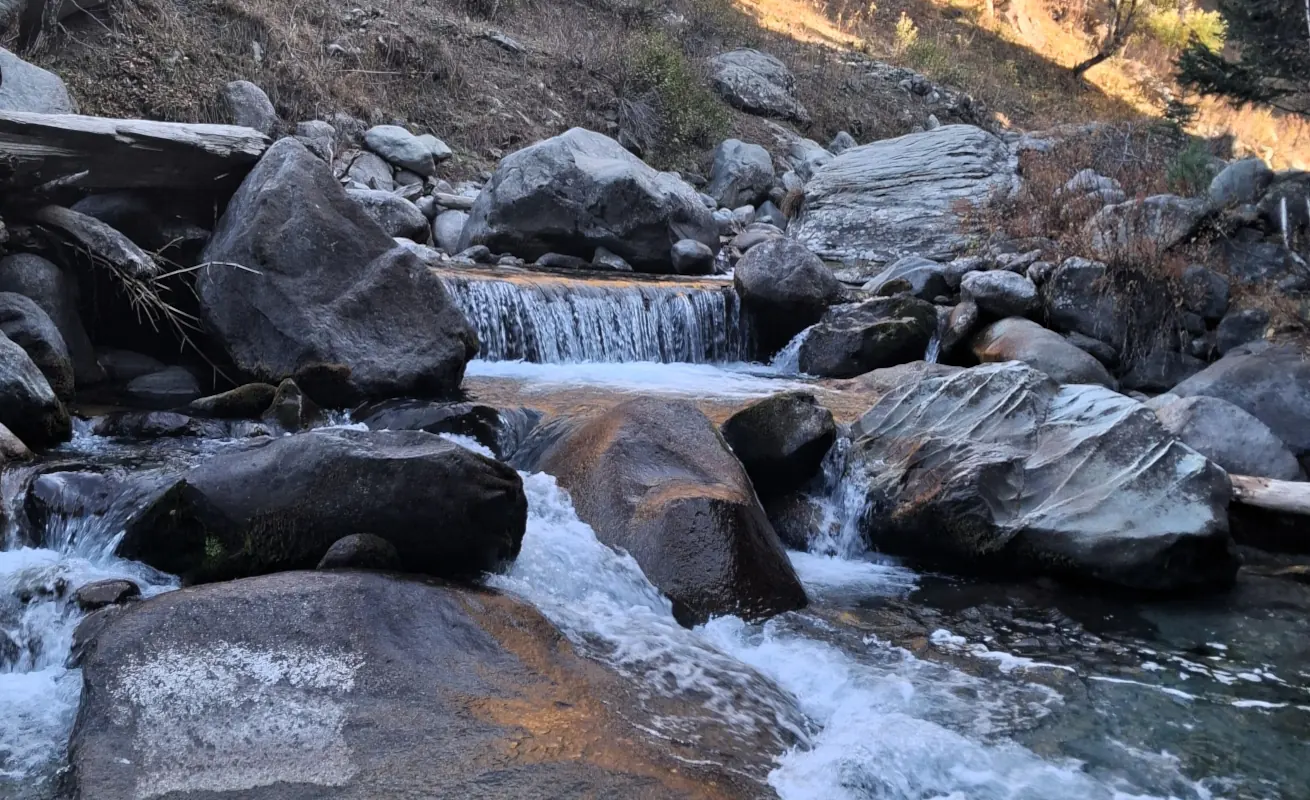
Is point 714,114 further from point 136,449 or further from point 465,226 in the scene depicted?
point 136,449

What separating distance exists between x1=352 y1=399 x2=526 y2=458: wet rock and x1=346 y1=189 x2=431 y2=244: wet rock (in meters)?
4.85

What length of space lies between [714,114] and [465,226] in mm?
7114

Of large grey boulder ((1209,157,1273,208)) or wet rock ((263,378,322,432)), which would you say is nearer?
wet rock ((263,378,322,432))

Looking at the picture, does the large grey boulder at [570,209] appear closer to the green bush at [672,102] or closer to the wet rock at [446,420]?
the wet rock at [446,420]

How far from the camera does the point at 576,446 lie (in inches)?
204

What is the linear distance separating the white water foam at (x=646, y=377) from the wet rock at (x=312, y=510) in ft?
11.4

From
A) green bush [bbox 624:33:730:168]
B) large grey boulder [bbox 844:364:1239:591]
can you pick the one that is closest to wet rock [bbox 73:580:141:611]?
large grey boulder [bbox 844:364:1239:591]

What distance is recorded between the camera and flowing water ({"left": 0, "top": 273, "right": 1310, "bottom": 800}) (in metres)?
3.11

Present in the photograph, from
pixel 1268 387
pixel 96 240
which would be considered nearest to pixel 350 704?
pixel 96 240

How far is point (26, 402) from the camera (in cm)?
495

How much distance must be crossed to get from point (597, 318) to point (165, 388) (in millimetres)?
3725

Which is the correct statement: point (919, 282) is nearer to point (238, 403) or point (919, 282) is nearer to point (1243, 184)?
point (1243, 184)

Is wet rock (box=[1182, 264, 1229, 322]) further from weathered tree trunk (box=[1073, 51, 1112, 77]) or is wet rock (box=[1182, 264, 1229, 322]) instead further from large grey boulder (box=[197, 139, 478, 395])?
weathered tree trunk (box=[1073, 51, 1112, 77])

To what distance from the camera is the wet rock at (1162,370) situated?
8023 millimetres
